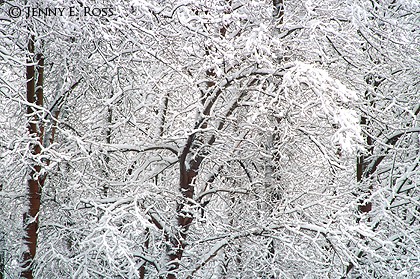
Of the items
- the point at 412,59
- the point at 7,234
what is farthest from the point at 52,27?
the point at 412,59

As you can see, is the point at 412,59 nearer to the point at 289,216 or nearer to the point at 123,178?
the point at 289,216

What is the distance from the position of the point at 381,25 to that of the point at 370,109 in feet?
4.38

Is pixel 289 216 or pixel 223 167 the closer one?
pixel 289 216

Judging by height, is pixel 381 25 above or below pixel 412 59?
above

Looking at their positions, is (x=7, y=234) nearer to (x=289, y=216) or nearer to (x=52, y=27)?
(x=52, y=27)

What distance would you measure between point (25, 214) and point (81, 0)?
3.45 m

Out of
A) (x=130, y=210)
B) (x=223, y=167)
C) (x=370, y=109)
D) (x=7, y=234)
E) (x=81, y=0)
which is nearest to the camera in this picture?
(x=81, y=0)

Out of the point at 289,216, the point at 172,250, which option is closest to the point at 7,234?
the point at 172,250

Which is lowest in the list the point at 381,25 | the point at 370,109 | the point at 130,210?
the point at 130,210

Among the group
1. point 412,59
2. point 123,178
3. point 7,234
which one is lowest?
point 7,234

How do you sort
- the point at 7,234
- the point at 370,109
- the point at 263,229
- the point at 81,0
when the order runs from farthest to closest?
the point at 7,234
the point at 370,109
the point at 263,229
the point at 81,0

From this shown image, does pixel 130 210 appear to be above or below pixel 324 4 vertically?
below

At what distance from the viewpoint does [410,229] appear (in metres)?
6.88

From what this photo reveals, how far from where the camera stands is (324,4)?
238 inches
